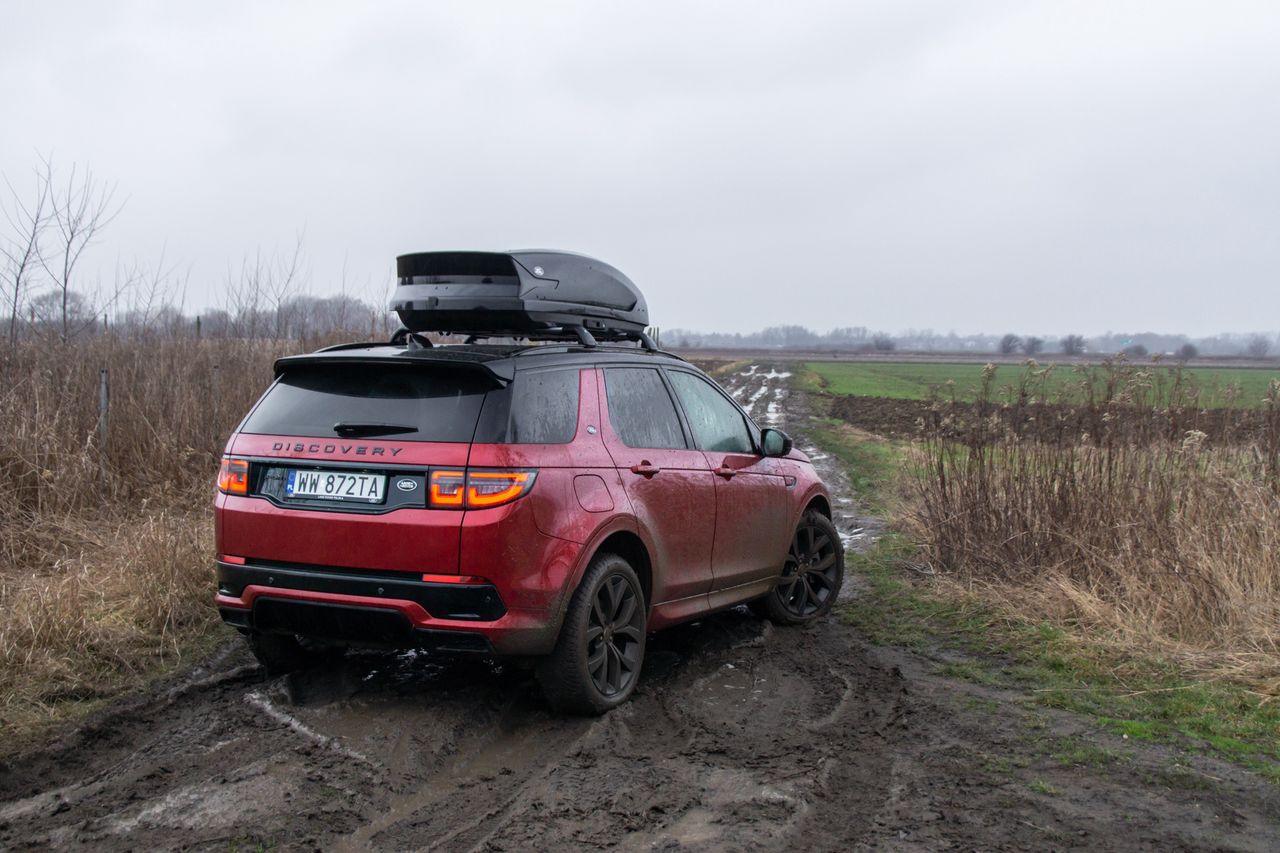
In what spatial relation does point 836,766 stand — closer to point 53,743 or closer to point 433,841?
point 433,841

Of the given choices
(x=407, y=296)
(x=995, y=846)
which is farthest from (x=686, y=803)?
(x=407, y=296)

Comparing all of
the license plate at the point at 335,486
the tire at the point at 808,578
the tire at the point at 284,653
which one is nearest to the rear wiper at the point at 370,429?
the license plate at the point at 335,486

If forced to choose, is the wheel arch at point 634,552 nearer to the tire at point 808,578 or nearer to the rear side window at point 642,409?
the rear side window at point 642,409

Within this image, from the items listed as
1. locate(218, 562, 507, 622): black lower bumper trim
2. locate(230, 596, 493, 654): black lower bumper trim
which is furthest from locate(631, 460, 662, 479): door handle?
locate(230, 596, 493, 654): black lower bumper trim

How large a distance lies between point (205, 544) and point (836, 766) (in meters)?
4.69

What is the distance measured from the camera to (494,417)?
5.02 meters

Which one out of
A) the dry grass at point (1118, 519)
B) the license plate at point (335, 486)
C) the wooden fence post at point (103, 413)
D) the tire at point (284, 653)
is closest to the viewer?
the license plate at point (335, 486)

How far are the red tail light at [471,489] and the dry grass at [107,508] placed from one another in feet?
6.94

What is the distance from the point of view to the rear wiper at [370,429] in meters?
5.08

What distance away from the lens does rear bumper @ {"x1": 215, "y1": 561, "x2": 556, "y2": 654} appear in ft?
16.0

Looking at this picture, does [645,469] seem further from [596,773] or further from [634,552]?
[596,773]

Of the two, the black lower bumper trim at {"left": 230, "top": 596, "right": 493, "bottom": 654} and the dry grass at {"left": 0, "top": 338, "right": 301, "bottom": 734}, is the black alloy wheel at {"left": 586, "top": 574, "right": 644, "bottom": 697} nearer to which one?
the black lower bumper trim at {"left": 230, "top": 596, "right": 493, "bottom": 654}

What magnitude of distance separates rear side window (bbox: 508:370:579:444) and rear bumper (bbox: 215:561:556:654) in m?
0.72

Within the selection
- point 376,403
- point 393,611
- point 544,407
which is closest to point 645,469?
point 544,407
